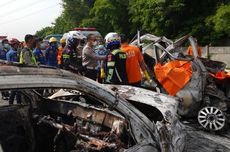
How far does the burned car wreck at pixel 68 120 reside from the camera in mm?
2818

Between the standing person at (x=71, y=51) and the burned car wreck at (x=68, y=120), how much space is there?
4166mm

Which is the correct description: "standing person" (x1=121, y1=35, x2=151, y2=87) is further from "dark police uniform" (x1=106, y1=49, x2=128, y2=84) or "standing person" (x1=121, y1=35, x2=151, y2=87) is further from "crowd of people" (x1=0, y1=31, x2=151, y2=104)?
"dark police uniform" (x1=106, y1=49, x2=128, y2=84)

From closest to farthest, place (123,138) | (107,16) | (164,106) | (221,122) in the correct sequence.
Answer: (123,138)
(164,106)
(221,122)
(107,16)

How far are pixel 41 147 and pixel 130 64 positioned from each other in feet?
9.66

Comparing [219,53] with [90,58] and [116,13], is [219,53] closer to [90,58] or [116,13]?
[90,58]

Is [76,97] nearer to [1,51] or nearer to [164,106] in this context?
[164,106]

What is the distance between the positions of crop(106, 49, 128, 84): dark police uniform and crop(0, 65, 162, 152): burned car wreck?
68.2 inches

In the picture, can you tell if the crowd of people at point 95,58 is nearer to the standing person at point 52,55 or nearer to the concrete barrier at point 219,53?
the standing person at point 52,55

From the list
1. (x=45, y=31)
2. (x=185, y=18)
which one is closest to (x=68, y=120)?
(x=185, y=18)

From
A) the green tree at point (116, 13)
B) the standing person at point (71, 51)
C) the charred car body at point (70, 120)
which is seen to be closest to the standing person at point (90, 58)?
the standing person at point (71, 51)

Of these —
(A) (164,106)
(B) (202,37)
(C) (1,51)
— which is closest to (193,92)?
(A) (164,106)

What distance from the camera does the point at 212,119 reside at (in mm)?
6293

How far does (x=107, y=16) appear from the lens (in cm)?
3750

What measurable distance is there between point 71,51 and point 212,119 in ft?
11.9
